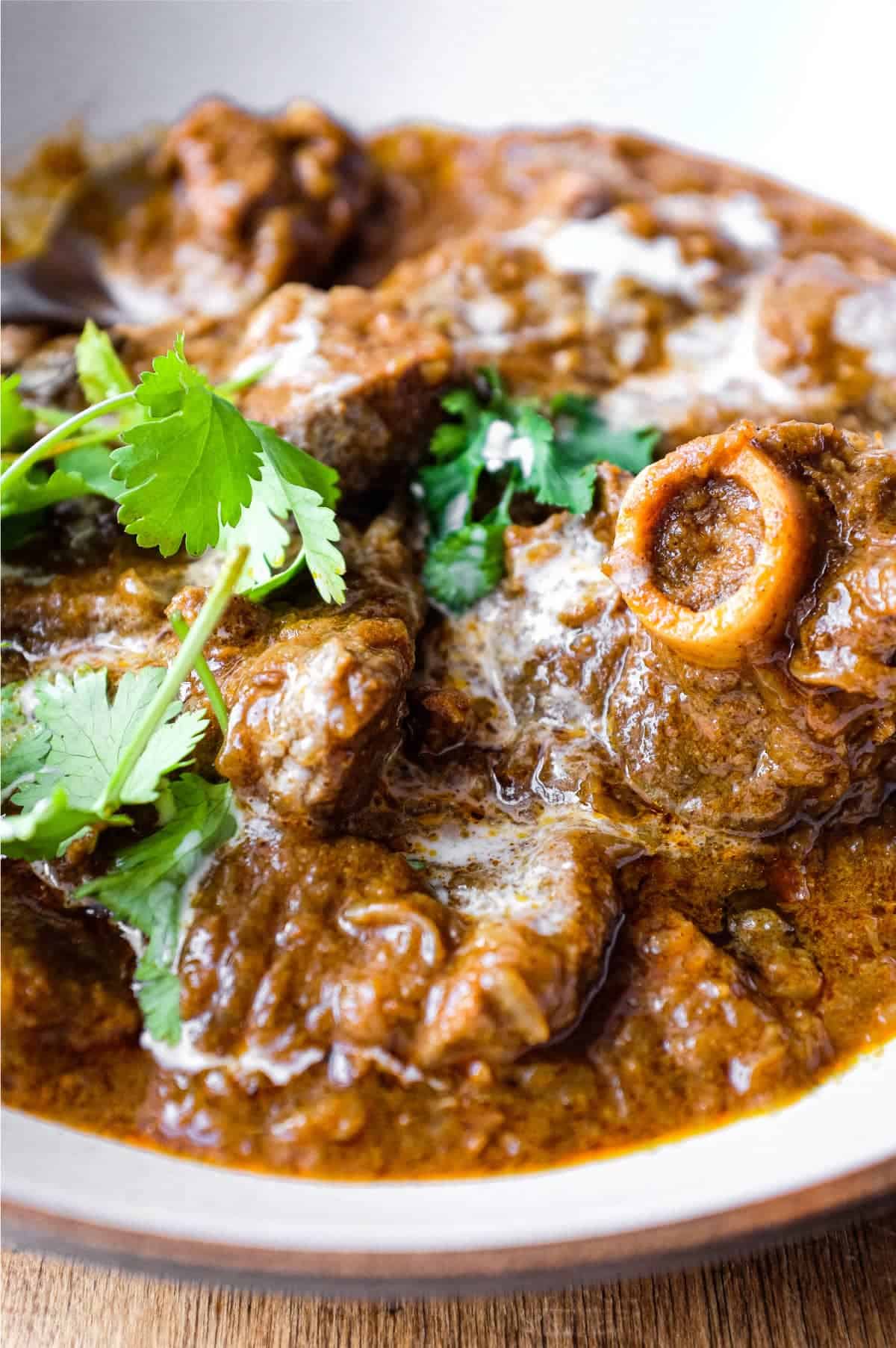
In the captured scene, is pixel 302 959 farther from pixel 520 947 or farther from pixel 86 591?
pixel 86 591

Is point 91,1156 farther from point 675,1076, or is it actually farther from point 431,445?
point 431,445

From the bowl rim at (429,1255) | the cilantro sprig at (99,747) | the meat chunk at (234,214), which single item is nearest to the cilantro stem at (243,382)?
the cilantro sprig at (99,747)

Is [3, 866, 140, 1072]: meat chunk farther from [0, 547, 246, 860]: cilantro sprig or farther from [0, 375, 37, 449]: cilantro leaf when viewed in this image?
[0, 375, 37, 449]: cilantro leaf

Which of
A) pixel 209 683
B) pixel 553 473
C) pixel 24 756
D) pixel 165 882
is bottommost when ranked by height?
pixel 165 882

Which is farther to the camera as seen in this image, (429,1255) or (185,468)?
(185,468)

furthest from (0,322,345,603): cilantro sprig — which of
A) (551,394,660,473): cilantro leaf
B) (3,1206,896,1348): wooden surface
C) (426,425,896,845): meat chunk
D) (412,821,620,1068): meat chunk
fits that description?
(3,1206,896,1348): wooden surface

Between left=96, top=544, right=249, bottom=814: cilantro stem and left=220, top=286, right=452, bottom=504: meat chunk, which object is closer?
left=96, top=544, right=249, bottom=814: cilantro stem

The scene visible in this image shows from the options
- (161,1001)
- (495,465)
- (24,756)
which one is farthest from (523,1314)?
(495,465)
